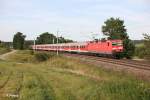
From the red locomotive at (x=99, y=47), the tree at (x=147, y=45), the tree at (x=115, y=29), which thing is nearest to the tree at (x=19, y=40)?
the tree at (x=115, y=29)

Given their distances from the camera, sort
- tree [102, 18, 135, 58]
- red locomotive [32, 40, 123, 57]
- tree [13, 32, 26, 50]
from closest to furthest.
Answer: red locomotive [32, 40, 123, 57], tree [102, 18, 135, 58], tree [13, 32, 26, 50]

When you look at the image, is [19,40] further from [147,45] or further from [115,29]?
[147,45]

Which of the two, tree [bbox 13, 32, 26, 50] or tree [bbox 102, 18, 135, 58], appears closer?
tree [bbox 102, 18, 135, 58]

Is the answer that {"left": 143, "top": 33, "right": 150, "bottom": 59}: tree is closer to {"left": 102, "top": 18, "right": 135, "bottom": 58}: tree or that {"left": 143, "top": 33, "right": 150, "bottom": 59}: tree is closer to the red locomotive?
the red locomotive

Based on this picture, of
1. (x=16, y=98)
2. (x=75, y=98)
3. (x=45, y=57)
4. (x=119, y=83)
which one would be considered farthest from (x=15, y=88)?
(x=45, y=57)

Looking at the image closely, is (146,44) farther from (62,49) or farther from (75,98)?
(62,49)

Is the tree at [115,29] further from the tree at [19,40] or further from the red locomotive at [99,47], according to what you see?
the tree at [19,40]

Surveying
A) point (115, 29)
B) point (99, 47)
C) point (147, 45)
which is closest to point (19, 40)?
point (115, 29)

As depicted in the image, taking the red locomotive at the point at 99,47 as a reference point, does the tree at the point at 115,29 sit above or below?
above

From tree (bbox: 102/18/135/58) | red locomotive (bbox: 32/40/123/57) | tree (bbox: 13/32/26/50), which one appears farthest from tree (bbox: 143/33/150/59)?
tree (bbox: 13/32/26/50)

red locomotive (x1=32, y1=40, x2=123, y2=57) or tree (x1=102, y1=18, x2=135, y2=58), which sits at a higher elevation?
tree (x1=102, y1=18, x2=135, y2=58)

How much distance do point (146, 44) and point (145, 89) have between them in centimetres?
1972

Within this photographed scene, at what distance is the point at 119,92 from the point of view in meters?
20.1

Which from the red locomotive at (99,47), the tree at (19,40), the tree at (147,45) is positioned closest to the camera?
the tree at (147,45)
